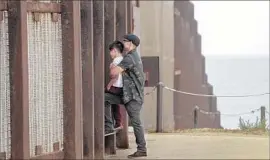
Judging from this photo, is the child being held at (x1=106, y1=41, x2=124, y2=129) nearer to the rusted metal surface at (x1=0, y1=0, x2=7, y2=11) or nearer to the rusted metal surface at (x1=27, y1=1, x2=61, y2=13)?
the rusted metal surface at (x1=27, y1=1, x2=61, y2=13)

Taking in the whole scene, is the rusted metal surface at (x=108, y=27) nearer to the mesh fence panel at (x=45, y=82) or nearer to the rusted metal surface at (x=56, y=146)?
the mesh fence panel at (x=45, y=82)

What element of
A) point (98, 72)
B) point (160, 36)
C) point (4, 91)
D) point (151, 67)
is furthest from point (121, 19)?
point (160, 36)

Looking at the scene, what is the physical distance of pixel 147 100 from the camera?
2014 centimetres

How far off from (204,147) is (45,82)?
11.2 feet

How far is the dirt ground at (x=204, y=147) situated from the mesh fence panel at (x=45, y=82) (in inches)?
66.3

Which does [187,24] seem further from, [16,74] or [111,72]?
[16,74]

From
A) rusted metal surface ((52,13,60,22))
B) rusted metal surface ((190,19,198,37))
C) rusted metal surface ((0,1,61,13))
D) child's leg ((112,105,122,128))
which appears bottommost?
child's leg ((112,105,122,128))

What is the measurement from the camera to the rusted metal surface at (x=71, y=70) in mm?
7809

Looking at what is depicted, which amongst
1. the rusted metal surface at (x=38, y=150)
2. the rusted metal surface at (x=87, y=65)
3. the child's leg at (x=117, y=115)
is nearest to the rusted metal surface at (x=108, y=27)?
the child's leg at (x=117, y=115)

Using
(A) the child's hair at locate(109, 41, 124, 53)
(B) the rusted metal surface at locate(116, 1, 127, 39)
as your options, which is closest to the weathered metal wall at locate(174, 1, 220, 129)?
(B) the rusted metal surface at locate(116, 1, 127, 39)

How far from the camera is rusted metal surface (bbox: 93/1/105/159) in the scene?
8.61m

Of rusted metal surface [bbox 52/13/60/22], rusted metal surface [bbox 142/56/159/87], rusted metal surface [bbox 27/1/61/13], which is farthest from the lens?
rusted metal surface [bbox 142/56/159/87]

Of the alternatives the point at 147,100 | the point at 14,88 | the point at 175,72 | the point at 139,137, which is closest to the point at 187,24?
the point at 175,72

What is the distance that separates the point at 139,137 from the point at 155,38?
12.2 m
